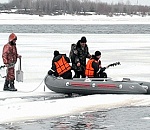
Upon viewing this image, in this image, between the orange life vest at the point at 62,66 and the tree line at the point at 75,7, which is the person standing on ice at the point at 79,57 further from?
the tree line at the point at 75,7

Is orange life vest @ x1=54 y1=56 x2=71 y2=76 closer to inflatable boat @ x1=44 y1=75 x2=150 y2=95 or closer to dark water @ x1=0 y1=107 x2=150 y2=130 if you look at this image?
inflatable boat @ x1=44 y1=75 x2=150 y2=95

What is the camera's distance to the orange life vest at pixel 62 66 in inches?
513

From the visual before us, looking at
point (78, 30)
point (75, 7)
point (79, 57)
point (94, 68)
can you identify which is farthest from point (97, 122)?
point (75, 7)

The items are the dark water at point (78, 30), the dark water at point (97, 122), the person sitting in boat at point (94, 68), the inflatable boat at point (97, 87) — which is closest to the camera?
the dark water at point (97, 122)

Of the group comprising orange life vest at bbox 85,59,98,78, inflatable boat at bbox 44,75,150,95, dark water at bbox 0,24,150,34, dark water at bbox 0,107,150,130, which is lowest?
dark water at bbox 0,24,150,34

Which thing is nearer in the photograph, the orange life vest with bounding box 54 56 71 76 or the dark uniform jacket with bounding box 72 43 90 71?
the orange life vest with bounding box 54 56 71 76

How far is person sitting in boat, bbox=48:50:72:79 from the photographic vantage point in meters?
13.0

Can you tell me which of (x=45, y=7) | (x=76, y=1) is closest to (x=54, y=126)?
(x=45, y=7)

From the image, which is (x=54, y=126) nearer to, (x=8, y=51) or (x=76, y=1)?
(x=8, y=51)

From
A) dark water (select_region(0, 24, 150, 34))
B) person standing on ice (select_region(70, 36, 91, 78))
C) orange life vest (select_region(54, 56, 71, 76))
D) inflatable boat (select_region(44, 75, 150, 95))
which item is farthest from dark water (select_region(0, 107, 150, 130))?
dark water (select_region(0, 24, 150, 34))

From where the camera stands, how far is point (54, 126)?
9625 mm

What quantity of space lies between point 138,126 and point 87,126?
0.88 m

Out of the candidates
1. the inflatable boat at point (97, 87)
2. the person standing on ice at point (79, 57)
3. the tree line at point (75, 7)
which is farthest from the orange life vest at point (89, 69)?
the tree line at point (75, 7)

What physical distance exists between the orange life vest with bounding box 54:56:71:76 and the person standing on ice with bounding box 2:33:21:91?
1.05m
